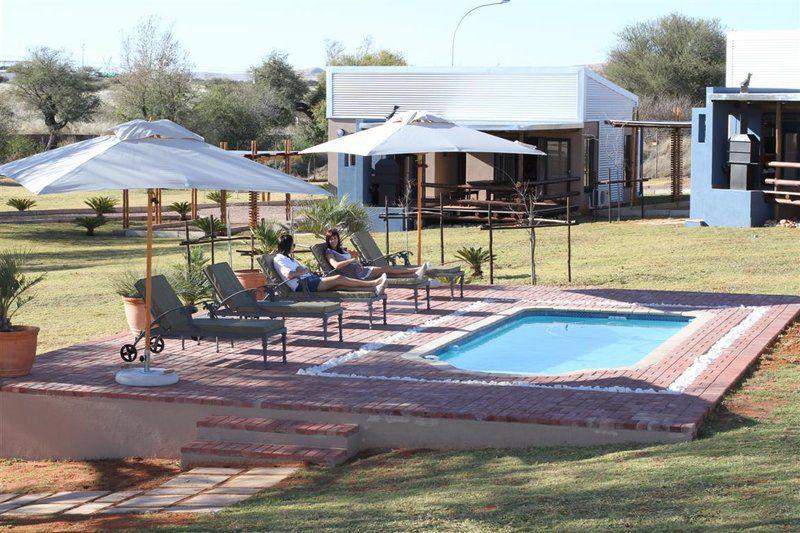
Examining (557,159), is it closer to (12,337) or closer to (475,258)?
(475,258)

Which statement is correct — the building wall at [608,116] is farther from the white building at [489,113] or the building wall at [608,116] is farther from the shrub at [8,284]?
the shrub at [8,284]

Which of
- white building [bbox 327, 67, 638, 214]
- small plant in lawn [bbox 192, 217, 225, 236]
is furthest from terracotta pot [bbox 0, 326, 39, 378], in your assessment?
white building [bbox 327, 67, 638, 214]

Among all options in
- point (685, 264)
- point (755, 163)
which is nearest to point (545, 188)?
point (755, 163)

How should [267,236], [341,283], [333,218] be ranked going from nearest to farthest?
[341,283]
[267,236]
[333,218]

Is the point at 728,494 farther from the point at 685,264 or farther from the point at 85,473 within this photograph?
the point at 685,264

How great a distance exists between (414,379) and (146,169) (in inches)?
111

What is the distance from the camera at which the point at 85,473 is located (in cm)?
874

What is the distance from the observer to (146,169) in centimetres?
922

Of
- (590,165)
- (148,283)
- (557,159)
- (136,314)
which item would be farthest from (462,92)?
(148,283)

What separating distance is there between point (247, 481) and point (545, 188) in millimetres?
24270

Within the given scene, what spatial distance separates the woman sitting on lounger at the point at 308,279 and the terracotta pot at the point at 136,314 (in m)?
1.45

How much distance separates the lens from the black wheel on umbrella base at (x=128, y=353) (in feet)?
33.1

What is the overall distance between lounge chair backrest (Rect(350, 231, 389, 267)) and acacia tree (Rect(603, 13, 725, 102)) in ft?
171

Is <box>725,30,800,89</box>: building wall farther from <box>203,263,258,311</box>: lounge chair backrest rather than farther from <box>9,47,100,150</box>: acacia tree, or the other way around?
<box>9,47,100,150</box>: acacia tree
